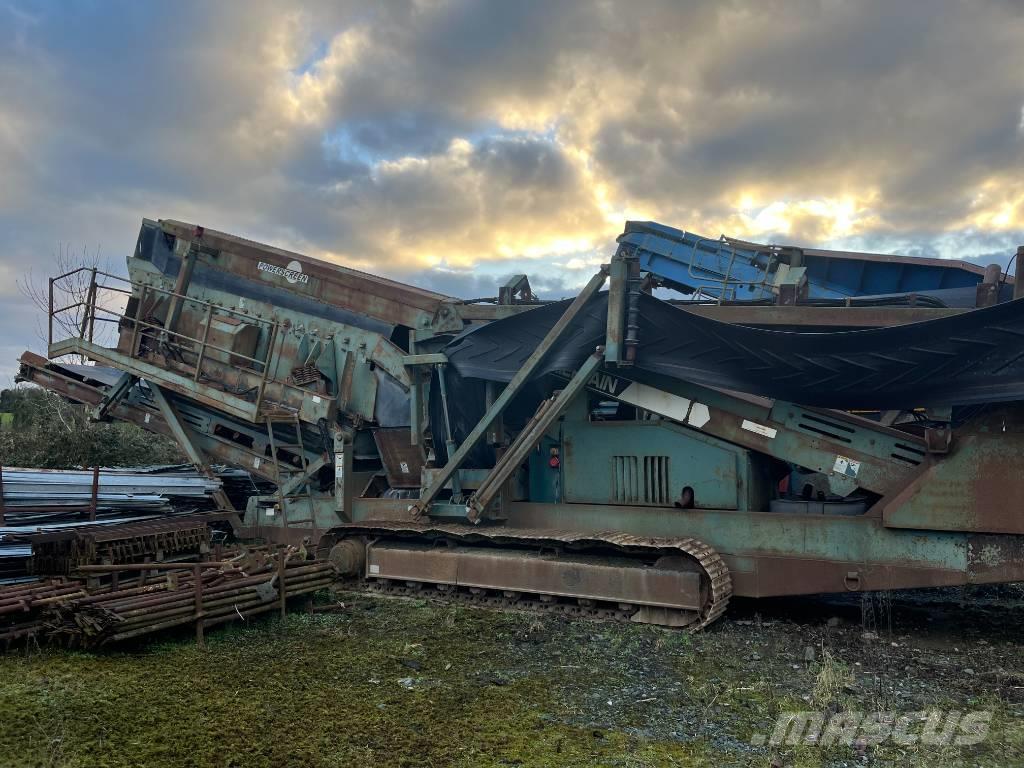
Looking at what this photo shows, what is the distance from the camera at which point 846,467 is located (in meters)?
7.10

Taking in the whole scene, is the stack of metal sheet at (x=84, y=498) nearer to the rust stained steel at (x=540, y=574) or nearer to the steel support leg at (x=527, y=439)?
the rust stained steel at (x=540, y=574)

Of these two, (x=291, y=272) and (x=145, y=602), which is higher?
(x=291, y=272)

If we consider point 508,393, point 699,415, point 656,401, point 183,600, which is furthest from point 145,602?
point 699,415

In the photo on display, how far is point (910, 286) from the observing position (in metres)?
12.4

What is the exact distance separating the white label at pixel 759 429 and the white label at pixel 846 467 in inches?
23.1

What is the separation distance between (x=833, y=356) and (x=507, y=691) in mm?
3867

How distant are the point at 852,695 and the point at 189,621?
16.3ft

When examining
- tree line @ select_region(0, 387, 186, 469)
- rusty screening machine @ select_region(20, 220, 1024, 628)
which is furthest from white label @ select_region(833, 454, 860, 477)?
tree line @ select_region(0, 387, 186, 469)

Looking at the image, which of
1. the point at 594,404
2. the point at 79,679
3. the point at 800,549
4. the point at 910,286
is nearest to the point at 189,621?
the point at 79,679

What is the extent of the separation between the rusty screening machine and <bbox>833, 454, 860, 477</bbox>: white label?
0.01 meters

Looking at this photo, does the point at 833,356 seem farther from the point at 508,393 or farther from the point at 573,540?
the point at 508,393

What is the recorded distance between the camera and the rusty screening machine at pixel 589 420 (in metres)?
6.60

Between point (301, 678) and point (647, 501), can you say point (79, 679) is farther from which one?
point (647, 501)

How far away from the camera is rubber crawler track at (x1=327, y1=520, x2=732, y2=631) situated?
22.7ft
